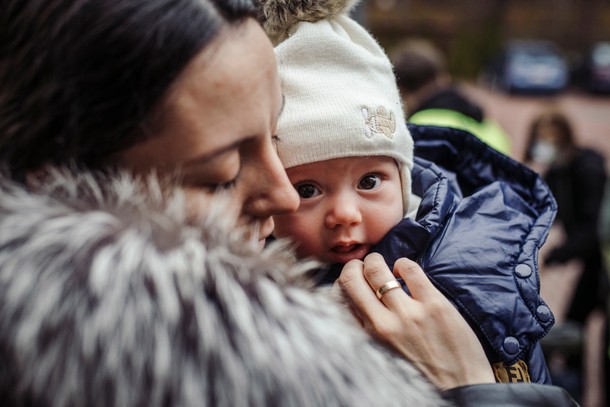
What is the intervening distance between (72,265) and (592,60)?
72.5 feet

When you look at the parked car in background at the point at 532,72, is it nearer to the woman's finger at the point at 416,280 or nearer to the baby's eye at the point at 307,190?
the baby's eye at the point at 307,190

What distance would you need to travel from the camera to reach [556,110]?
19.5ft

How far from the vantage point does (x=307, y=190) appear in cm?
174

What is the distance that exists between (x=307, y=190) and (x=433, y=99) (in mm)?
3148

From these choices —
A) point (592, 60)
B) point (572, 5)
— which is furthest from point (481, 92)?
point (572, 5)

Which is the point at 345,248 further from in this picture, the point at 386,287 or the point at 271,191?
the point at 271,191

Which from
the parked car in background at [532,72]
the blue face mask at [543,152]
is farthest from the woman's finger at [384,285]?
the parked car in background at [532,72]

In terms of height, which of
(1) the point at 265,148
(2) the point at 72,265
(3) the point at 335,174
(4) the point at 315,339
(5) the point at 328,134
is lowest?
(3) the point at 335,174

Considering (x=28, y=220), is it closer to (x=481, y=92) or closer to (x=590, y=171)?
(x=590, y=171)

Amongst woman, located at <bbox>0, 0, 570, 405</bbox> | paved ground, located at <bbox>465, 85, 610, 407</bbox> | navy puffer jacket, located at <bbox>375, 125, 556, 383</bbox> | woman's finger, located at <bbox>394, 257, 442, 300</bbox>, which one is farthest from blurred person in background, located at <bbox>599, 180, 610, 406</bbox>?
woman, located at <bbox>0, 0, 570, 405</bbox>

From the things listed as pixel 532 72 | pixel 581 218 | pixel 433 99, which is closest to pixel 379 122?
pixel 433 99

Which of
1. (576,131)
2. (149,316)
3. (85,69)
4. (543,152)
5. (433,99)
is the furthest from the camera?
(543,152)

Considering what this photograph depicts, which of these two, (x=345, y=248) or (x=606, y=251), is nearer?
(x=345, y=248)

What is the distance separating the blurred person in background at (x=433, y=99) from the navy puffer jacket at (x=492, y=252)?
7.18 feet
